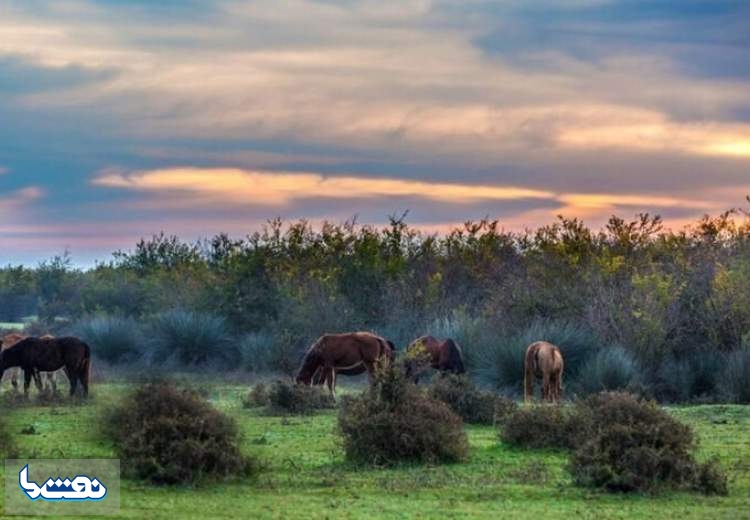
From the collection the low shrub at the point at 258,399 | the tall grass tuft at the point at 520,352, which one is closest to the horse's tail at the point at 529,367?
the tall grass tuft at the point at 520,352

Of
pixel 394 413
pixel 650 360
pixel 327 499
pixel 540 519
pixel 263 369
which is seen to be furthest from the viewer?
pixel 263 369

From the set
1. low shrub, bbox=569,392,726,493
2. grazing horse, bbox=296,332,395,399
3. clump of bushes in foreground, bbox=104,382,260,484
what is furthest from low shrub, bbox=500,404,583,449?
grazing horse, bbox=296,332,395,399

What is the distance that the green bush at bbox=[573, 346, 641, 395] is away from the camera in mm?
33688

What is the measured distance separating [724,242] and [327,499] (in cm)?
3131

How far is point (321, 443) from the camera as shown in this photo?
73.4 feet

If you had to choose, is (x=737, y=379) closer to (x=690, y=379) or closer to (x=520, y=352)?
(x=690, y=379)

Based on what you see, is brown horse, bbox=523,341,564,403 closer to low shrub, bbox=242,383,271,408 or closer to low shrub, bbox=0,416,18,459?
low shrub, bbox=242,383,271,408

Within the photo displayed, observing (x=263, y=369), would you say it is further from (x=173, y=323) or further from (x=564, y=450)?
(x=564, y=450)

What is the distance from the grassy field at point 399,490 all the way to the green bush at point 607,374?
1065 centimetres

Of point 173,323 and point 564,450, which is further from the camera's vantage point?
point 173,323

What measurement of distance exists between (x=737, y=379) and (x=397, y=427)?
665 inches

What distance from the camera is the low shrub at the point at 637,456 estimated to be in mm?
16922

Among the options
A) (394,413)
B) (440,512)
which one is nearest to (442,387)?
(394,413)

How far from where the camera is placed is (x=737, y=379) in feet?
111
